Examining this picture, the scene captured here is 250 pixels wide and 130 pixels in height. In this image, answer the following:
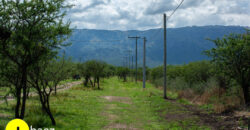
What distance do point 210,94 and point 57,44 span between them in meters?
13.4

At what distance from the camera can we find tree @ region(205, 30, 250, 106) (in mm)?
15422

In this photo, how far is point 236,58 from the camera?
15.8 m

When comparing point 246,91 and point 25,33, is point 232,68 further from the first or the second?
point 25,33

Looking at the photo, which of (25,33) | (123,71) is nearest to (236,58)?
(25,33)

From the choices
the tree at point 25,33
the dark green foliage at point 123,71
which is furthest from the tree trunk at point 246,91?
the dark green foliage at point 123,71

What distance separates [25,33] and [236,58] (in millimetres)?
12167

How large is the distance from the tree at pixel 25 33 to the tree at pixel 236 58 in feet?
34.5

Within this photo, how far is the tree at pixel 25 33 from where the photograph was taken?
8609 millimetres

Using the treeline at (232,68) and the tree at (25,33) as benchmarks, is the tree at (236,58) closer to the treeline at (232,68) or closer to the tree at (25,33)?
the treeline at (232,68)

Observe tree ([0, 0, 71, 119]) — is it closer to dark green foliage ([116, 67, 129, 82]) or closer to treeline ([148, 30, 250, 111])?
treeline ([148, 30, 250, 111])

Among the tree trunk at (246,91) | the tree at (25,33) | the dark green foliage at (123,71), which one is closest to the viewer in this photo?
the tree at (25,33)

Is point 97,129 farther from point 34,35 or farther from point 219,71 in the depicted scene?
point 219,71

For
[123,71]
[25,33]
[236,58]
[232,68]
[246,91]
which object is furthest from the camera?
[123,71]

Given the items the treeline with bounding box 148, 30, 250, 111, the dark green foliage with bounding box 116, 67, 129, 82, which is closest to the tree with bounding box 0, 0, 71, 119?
the treeline with bounding box 148, 30, 250, 111
